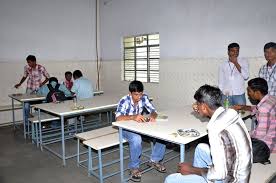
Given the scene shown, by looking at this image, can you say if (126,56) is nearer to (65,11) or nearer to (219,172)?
(65,11)

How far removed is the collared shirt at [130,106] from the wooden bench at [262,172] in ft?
4.58

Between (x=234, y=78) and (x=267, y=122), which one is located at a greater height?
(x=234, y=78)

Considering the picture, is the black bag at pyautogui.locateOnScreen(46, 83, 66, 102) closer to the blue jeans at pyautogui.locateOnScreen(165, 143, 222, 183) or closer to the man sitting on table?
the man sitting on table

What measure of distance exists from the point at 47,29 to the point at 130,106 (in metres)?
4.48

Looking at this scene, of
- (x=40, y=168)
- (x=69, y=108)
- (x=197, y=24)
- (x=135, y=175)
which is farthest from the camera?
(x=197, y=24)

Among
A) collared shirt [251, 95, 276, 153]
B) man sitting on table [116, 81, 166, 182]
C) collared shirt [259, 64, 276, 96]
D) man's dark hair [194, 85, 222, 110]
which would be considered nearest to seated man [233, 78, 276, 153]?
collared shirt [251, 95, 276, 153]

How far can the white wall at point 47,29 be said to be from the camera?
20.0ft

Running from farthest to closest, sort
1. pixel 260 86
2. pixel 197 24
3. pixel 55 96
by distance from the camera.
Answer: pixel 197 24 < pixel 55 96 < pixel 260 86

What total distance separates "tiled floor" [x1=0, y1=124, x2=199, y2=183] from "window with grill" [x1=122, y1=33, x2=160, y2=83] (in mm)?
2452

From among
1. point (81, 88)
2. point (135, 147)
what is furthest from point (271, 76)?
point (81, 88)

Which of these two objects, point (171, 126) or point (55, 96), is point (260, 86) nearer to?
point (171, 126)

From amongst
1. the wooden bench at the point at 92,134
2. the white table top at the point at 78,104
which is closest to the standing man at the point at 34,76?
the white table top at the point at 78,104

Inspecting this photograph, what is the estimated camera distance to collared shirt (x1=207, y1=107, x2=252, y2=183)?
154cm

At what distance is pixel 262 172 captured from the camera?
6.91 ft
